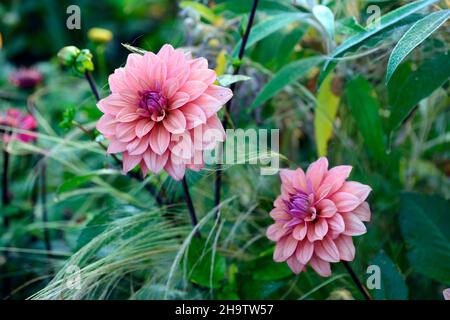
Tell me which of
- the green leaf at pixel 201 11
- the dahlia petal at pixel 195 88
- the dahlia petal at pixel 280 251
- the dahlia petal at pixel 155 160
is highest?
the green leaf at pixel 201 11

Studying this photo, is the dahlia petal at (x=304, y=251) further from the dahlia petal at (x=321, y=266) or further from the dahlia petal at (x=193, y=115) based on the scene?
the dahlia petal at (x=193, y=115)

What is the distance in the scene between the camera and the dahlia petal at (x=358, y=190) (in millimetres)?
535

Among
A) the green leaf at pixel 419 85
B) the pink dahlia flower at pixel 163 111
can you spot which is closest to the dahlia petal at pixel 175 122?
the pink dahlia flower at pixel 163 111

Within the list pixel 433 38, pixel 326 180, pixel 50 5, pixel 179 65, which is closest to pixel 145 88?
pixel 179 65

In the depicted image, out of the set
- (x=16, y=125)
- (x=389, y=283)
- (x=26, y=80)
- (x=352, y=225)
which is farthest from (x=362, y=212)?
(x=26, y=80)

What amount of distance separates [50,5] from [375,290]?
1433mm

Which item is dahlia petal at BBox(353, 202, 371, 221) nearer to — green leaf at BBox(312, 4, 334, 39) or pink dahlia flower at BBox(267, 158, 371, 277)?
pink dahlia flower at BBox(267, 158, 371, 277)

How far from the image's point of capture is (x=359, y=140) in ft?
3.04

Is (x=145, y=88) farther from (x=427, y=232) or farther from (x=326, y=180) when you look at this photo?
(x=427, y=232)

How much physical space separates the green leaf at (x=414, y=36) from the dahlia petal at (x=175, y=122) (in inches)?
6.8

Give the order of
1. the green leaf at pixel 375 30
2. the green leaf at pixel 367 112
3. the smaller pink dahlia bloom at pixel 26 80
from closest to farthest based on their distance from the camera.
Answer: the green leaf at pixel 375 30, the green leaf at pixel 367 112, the smaller pink dahlia bloom at pixel 26 80

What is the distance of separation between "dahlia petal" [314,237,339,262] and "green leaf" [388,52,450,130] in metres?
0.18

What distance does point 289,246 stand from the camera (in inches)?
21.7

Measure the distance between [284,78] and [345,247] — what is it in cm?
24
